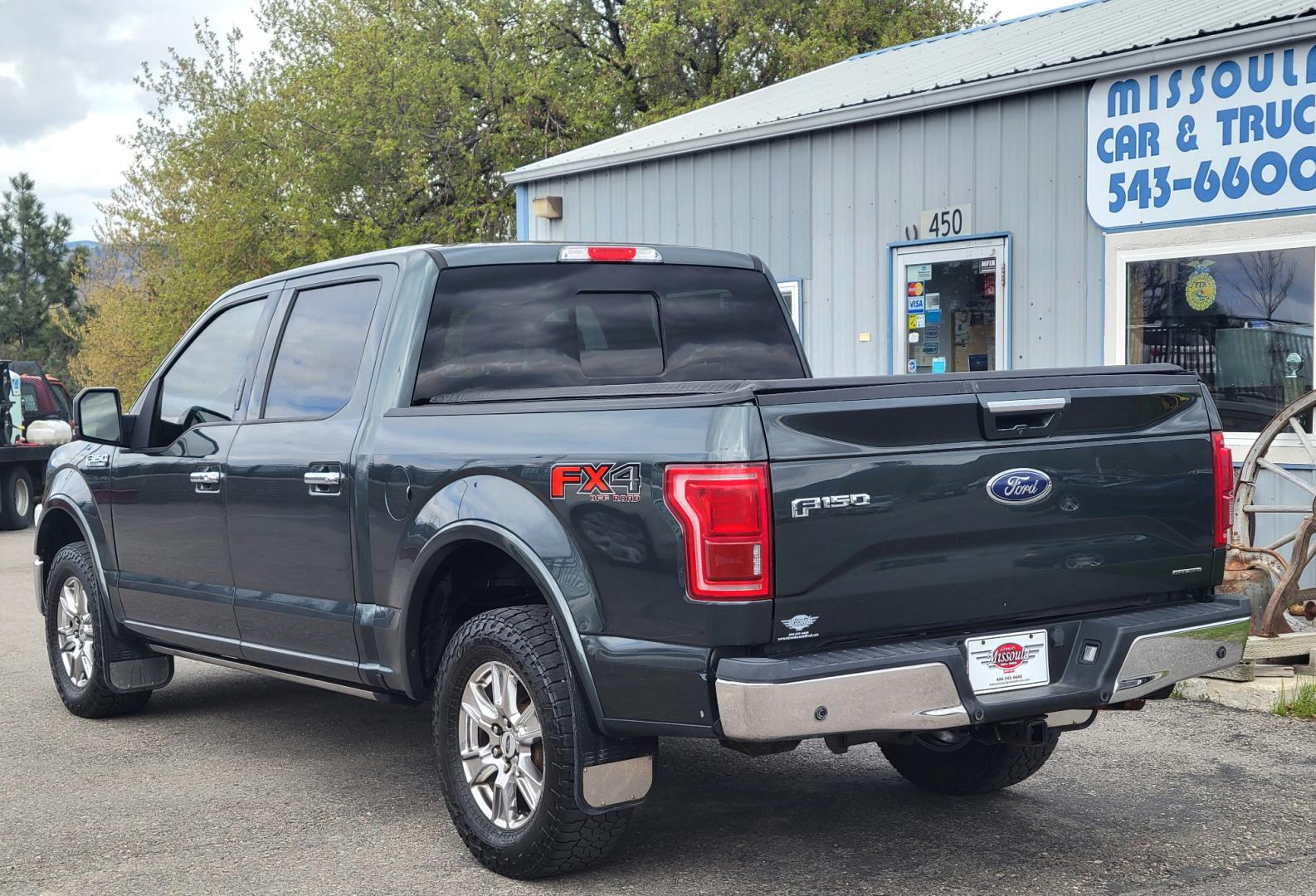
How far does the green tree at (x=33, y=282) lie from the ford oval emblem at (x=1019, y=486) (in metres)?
84.1

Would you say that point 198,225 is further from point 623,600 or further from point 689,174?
point 623,600

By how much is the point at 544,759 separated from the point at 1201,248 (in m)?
6.59

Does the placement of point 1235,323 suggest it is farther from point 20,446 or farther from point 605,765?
point 20,446

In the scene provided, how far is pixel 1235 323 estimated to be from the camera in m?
9.02

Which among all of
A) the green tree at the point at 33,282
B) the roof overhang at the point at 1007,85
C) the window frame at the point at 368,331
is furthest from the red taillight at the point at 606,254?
the green tree at the point at 33,282

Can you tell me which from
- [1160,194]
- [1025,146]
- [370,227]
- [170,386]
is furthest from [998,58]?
[370,227]

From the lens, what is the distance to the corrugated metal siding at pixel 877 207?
9.88 m

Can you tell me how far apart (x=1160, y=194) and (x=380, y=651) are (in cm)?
650

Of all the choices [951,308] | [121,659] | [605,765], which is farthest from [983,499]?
[951,308]

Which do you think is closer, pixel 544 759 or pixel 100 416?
pixel 544 759

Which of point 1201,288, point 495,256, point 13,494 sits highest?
point 495,256

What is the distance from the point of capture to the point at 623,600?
3924 millimetres

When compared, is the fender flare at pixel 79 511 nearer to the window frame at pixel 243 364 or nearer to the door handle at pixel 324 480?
the window frame at pixel 243 364

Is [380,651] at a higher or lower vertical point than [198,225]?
lower
